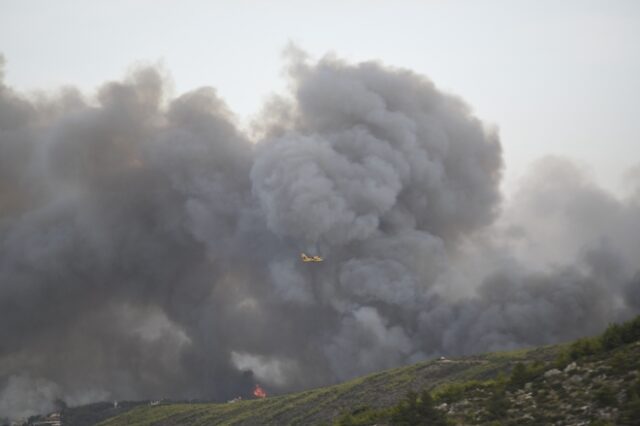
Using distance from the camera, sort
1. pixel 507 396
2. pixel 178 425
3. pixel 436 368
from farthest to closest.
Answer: pixel 178 425
pixel 436 368
pixel 507 396

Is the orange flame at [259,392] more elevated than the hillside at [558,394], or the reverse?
the orange flame at [259,392]

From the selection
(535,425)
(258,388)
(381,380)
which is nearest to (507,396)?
(535,425)

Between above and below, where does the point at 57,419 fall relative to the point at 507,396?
above

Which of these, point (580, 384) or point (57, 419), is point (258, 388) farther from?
point (580, 384)

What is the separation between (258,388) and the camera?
190 m

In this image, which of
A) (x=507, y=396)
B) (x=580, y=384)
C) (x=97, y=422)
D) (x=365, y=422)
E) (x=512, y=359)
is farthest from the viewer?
(x=97, y=422)

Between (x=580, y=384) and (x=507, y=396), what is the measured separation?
2.60m

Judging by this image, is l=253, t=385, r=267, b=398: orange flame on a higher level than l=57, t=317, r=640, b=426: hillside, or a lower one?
higher

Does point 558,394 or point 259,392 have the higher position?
point 259,392

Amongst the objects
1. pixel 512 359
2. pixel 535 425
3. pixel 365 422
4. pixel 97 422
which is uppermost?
pixel 97 422

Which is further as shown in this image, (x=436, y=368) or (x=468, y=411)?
(x=436, y=368)

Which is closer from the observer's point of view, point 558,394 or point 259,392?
point 558,394

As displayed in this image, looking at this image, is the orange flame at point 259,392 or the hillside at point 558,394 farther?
the orange flame at point 259,392

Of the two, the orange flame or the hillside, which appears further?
the orange flame
